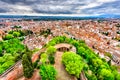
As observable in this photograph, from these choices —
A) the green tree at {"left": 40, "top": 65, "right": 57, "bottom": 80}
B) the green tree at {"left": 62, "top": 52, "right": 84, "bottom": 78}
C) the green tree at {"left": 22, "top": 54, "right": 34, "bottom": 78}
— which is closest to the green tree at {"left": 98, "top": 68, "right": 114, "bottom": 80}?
the green tree at {"left": 62, "top": 52, "right": 84, "bottom": 78}

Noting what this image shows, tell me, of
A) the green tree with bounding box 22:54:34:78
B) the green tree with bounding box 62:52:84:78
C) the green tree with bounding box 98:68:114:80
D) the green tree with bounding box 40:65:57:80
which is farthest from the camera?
the green tree with bounding box 98:68:114:80

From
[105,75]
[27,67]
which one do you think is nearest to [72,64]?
[27,67]

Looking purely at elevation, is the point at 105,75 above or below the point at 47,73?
below

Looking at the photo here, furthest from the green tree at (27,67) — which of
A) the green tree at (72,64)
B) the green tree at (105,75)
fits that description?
the green tree at (105,75)

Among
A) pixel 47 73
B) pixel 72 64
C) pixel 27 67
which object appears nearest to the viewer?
pixel 47 73

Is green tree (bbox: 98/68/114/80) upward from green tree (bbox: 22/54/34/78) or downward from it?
downward

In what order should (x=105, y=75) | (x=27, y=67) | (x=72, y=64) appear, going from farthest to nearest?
1. (x=105, y=75)
2. (x=72, y=64)
3. (x=27, y=67)

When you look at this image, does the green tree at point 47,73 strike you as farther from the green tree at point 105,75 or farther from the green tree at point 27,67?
the green tree at point 105,75

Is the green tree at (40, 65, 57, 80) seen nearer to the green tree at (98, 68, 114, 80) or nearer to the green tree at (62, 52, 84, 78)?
the green tree at (62, 52, 84, 78)

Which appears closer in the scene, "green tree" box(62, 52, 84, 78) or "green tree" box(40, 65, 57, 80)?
"green tree" box(40, 65, 57, 80)

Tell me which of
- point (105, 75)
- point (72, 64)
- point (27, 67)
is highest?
point (27, 67)

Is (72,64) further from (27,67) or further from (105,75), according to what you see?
(105,75)
